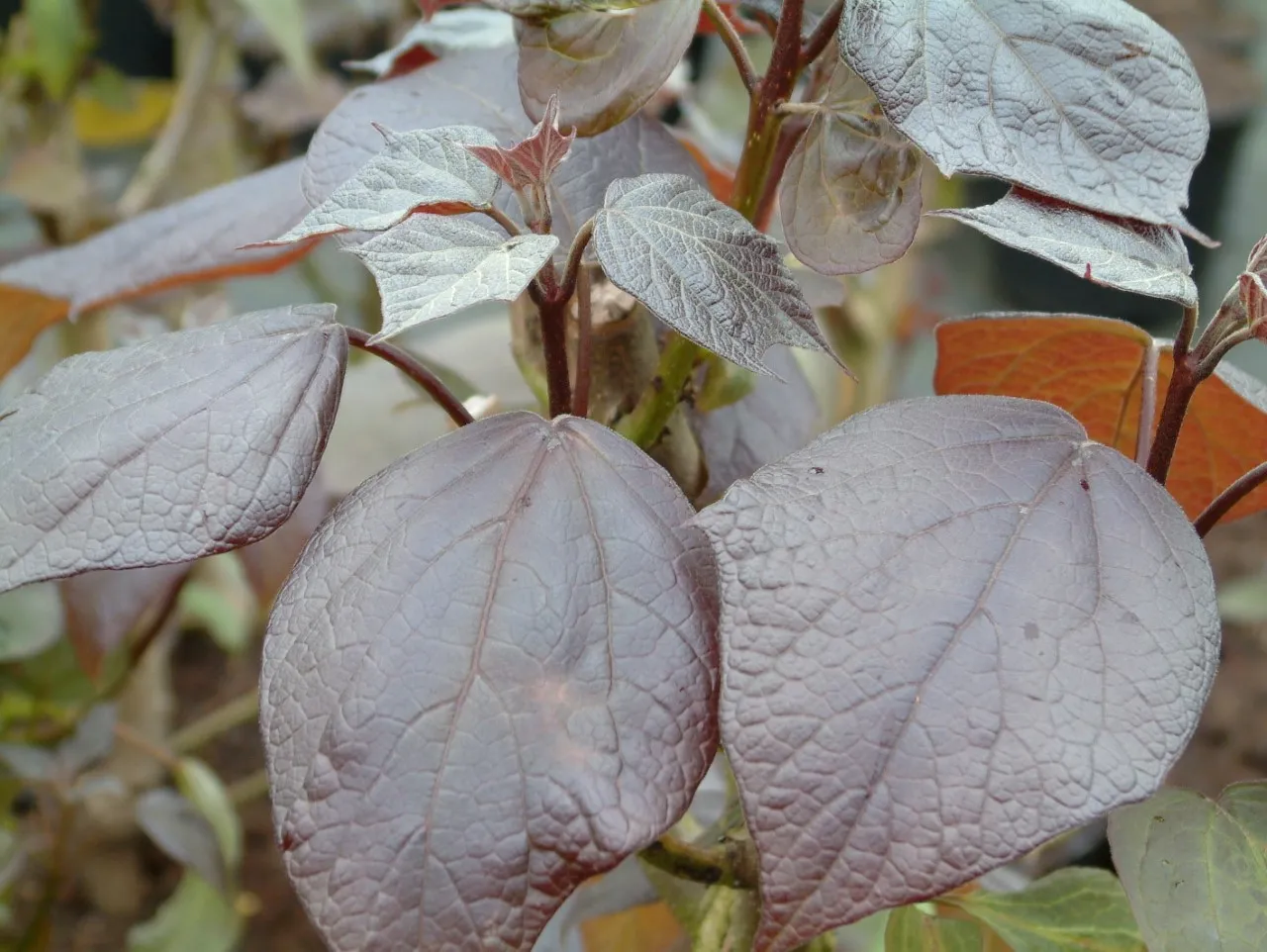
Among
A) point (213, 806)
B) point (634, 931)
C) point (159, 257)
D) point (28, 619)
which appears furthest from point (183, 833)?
point (159, 257)

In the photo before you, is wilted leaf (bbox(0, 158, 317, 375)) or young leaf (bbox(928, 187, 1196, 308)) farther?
wilted leaf (bbox(0, 158, 317, 375))

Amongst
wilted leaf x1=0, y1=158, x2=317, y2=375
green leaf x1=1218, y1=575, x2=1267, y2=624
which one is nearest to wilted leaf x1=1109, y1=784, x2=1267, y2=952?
wilted leaf x1=0, y1=158, x2=317, y2=375

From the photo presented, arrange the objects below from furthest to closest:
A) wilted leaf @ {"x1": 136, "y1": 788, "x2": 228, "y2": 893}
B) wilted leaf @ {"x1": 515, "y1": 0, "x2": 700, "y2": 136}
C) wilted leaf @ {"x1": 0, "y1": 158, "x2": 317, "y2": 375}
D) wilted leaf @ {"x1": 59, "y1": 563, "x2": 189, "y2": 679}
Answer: wilted leaf @ {"x1": 136, "y1": 788, "x2": 228, "y2": 893}, wilted leaf @ {"x1": 59, "y1": 563, "x2": 189, "y2": 679}, wilted leaf @ {"x1": 0, "y1": 158, "x2": 317, "y2": 375}, wilted leaf @ {"x1": 515, "y1": 0, "x2": 700, "y2": 136}

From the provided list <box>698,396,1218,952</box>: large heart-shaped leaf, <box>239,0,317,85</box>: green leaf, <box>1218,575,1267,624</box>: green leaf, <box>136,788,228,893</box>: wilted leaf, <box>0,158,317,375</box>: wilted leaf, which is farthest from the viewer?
<box>1218,575,1267,624</box>: green leaf

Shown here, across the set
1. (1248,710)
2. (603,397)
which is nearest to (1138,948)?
(603,397)

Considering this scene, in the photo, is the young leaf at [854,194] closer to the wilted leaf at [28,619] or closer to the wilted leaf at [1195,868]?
the wilted leaf at [1195,868]

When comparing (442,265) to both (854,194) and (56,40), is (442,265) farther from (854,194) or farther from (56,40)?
(56,40)

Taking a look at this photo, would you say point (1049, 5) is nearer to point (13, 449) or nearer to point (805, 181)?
point (805, 181)

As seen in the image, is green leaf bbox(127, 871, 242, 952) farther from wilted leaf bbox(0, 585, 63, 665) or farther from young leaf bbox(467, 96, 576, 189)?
young leaf bbox(467, 96, 576, 189)
